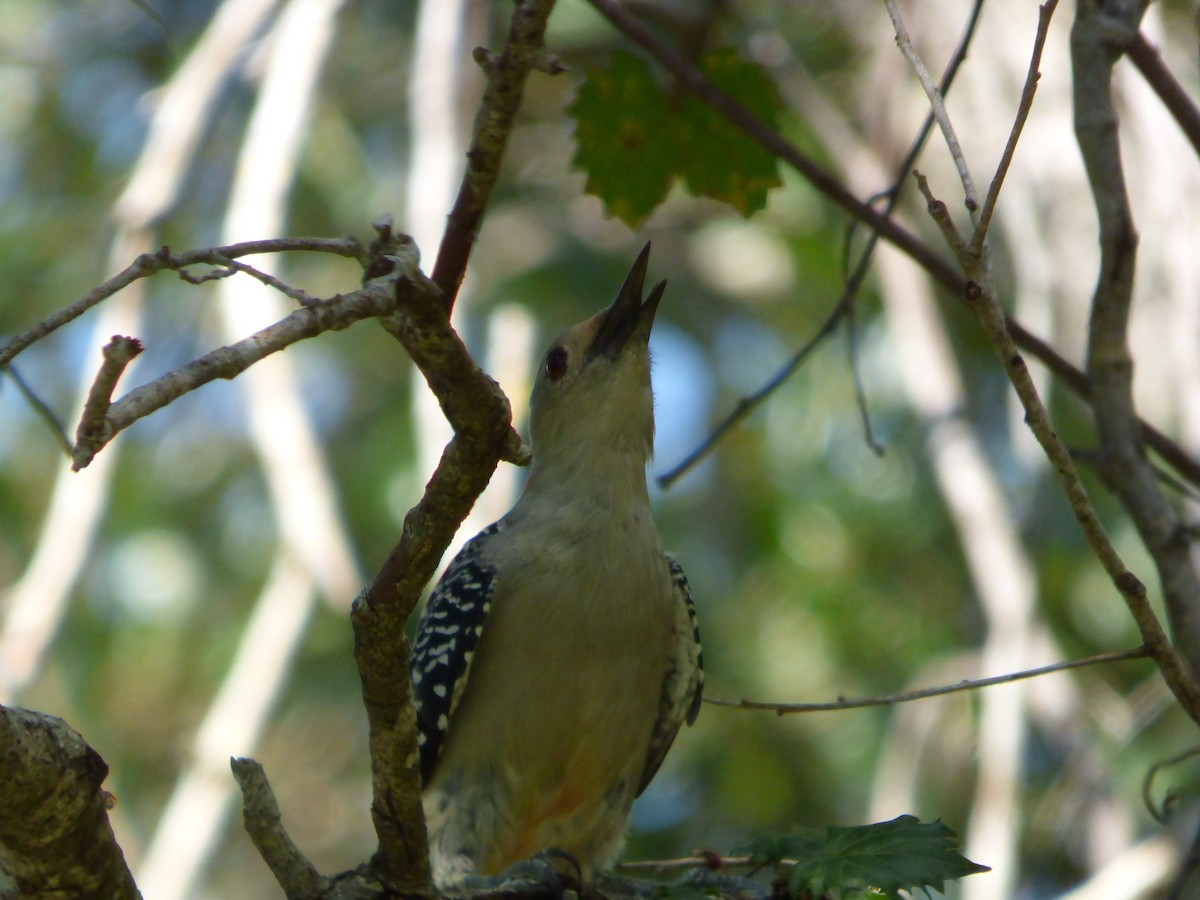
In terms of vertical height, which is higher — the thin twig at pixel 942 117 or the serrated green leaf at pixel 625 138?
the serrated green leaf at pixel 625 138

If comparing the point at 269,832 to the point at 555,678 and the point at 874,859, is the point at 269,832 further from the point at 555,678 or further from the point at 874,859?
the point at 555,678

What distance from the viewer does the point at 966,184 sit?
2.99 m

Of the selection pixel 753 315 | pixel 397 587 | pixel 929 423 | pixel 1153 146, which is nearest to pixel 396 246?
pixel 397 587

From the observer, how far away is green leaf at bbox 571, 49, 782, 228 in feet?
17.4

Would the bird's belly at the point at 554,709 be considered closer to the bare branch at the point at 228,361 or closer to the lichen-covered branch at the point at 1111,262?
the lichen-covered branch at the point at 1111,262

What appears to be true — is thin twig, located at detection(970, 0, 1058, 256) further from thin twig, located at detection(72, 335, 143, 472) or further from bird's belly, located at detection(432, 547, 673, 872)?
bird's belly, located at detection(432, 547, 673, 872)

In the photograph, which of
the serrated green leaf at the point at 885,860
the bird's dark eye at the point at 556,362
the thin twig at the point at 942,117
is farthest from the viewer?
the bird's dark eye at the point at 556,362

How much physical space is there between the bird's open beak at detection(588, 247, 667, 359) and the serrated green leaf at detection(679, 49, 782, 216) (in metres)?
0.54

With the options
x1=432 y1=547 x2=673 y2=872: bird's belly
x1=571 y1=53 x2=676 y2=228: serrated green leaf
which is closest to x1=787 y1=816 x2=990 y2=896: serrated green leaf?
x1=432 y1=547 x2=673 y2=872: bird's belly

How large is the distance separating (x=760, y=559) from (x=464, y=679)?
20.6 feet

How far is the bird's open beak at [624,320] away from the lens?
5770 mm

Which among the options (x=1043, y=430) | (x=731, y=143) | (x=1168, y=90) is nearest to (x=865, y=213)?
(x=1168, y=90)

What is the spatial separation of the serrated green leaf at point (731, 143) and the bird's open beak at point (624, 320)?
21.1 inches

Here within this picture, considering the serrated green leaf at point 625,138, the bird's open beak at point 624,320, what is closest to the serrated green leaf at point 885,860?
the serrated green leaf at point 625,138
